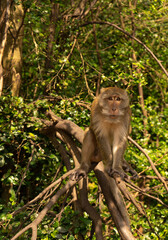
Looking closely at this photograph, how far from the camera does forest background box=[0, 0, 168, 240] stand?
3.70m

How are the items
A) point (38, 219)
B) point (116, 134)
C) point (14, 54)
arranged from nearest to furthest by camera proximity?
point (38, 219)
point (116, 134)
point (14, 54)

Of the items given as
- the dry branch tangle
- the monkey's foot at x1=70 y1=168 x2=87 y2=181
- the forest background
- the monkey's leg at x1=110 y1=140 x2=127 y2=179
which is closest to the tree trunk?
the forest background

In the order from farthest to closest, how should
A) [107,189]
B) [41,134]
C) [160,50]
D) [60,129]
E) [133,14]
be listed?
1. [160,50]
2. [133,14]
3. [41,134]
4. [60,129]
5. [107,189]

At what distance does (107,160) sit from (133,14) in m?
3.90

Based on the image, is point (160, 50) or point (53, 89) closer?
point (53, 89)

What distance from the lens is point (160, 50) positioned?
6.79 meters

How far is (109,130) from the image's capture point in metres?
3.41

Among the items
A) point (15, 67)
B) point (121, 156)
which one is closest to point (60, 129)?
point (121, 156)

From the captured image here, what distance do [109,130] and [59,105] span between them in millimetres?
1337

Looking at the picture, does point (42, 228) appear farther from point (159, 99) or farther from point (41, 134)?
point (159, 99)

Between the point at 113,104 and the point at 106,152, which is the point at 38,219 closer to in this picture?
the point at 106,152

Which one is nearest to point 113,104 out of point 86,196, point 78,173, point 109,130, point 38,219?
point 109,130

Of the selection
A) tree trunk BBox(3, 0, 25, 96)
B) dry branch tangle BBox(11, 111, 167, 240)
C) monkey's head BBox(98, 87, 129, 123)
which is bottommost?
dry branch tangle BBox(11, 111, 167, 240)

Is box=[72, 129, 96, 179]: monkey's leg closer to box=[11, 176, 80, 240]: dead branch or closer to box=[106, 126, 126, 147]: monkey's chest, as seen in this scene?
box=[106, 126, 126, 147]: monkey's chest
